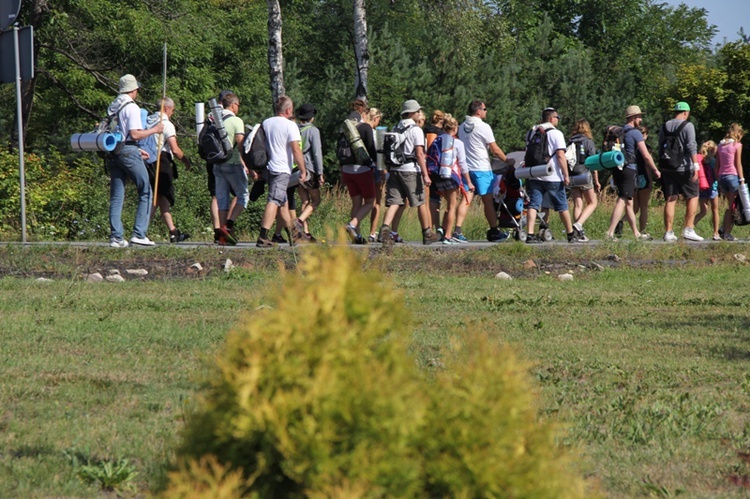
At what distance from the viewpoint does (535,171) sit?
592 inches

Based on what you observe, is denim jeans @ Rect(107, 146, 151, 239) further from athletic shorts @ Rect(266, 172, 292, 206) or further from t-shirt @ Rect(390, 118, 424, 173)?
t-shirt @ Rect(390, 118, 424, 173)

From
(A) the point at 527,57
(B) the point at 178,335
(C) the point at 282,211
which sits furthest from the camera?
(A) the point at 527,57

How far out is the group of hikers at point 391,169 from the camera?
13414mm

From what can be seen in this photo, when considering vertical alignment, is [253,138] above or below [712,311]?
above

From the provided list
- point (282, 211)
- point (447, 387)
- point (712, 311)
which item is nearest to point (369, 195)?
point (282, 211)

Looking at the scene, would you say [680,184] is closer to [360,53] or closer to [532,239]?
[532,239]

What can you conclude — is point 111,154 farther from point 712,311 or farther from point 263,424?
point 263,424

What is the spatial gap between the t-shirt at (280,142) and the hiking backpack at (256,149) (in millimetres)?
66

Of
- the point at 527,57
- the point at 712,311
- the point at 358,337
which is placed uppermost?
the point at 527,57

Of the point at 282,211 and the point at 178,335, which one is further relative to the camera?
the point at 282,211

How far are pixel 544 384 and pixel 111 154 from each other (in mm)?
8282

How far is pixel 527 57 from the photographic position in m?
38.8

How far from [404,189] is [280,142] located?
6.38 feet

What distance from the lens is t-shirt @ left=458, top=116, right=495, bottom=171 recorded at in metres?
15.4
